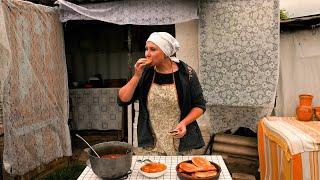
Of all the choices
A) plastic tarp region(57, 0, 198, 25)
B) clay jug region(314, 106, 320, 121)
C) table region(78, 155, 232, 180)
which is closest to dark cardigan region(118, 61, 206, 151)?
table region(78, 155, 232, 180)

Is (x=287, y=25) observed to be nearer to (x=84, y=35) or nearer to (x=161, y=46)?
(x=161, y=46)

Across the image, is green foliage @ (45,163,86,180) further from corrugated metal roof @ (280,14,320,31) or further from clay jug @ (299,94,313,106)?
corrugated metal roof @ (280,14,320,31)

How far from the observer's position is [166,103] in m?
2.78

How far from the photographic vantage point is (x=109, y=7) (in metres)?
5.34

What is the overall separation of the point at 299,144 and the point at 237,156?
2059 millimetres

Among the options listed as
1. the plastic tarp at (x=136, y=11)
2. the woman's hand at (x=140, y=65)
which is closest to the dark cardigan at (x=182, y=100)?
the woman's hand at (x=140, y=65)

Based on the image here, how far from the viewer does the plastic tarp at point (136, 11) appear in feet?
16.6

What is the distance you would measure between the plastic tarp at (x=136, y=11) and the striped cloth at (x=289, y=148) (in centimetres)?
226

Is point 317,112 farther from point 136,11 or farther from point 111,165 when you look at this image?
point 111,165

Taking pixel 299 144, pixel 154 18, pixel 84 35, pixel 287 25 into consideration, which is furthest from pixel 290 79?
pixel 84 35

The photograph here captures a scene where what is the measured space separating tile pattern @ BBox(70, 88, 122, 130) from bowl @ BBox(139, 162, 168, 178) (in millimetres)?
5472

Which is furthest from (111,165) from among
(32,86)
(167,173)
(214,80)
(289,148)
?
(214,80)

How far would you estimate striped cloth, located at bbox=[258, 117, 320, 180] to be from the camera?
11.6 ft

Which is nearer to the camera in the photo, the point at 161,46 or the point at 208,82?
the point at 161,46
